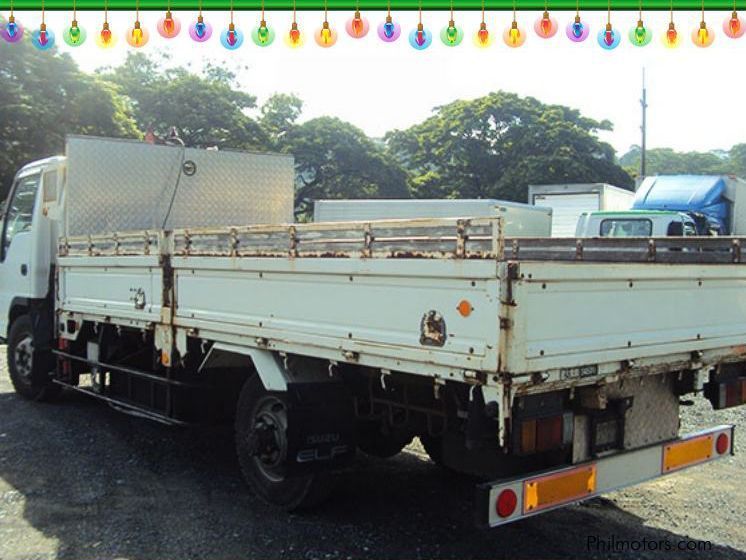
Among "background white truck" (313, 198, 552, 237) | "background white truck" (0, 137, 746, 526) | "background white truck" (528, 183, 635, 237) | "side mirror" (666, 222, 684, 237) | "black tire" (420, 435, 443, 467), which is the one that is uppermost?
"background white truck" (528, 183, 635, 237)

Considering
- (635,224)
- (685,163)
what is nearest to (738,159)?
(685,163)

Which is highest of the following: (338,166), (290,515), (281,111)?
(281,111)

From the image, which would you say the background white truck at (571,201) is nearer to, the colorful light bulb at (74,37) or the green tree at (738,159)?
the colorful light bulb at (74,37)

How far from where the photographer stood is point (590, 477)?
3.42 meters

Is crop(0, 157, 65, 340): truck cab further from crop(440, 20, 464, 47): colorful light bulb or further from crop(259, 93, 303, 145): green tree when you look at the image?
crop(259, 93, 303, 145): green tree

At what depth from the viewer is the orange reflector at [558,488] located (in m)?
3.20

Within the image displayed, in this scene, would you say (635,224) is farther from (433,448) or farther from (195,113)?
(195,113)

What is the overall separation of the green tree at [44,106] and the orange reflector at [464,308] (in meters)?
18.7

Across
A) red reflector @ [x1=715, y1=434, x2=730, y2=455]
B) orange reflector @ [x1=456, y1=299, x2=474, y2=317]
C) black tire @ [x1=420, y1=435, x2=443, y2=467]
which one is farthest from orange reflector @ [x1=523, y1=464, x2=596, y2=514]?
black tire @ [x1=420, y1=435, x2=443, y2=467]

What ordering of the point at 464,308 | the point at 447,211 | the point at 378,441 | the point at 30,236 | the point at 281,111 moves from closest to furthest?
the point at 464,308 < the point at 378,441 < the point at 30,236 < the point at 447,211 < the point at 281,111

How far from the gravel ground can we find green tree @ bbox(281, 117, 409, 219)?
26.9 m

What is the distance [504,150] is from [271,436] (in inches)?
1236

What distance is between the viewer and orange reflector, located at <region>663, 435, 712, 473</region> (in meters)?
3.80

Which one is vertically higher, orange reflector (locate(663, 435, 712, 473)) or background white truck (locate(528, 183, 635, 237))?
background white truck (locate(528, 183, 635, 237))
